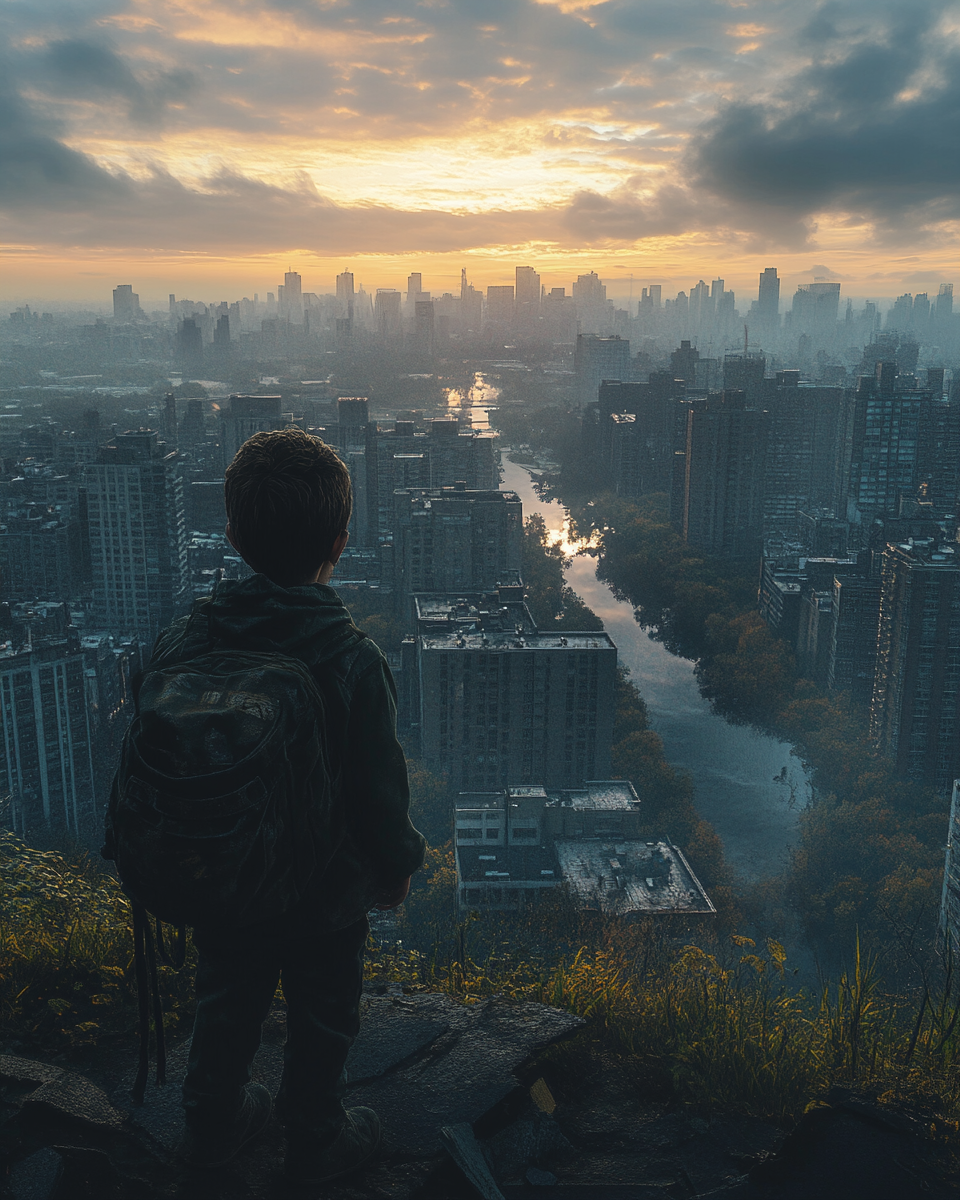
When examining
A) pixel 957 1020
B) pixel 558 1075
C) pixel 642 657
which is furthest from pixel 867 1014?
pixel 642 657

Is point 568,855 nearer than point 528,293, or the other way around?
point 568,855

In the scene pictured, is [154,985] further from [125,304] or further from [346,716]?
[125,304]

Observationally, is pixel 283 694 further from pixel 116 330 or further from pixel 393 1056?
pixel 116 330

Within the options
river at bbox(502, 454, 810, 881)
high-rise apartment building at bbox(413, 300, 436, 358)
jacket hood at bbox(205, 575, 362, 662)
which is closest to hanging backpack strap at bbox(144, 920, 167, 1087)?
jacket hood at bbox(205, 575, 362, 662)

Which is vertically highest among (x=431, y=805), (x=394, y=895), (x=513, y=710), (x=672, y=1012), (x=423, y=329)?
(x=423, y=329)

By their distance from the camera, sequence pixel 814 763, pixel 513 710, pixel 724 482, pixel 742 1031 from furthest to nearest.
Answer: pixel 724 482 → pixel 814 763 → pixel 513 710 → pixel 742 1031

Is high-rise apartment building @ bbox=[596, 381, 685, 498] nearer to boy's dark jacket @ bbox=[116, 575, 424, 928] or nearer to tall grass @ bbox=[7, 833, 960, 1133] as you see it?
tall grass @ bbox=[7, 833, 960, 1133]

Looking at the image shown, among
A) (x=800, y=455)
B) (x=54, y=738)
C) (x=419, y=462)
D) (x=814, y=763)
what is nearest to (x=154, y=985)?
(x=54, y=738)

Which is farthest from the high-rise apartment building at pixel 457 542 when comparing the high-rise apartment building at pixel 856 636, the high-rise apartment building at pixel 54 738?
the high-rise apartment building at pixel 54 738
